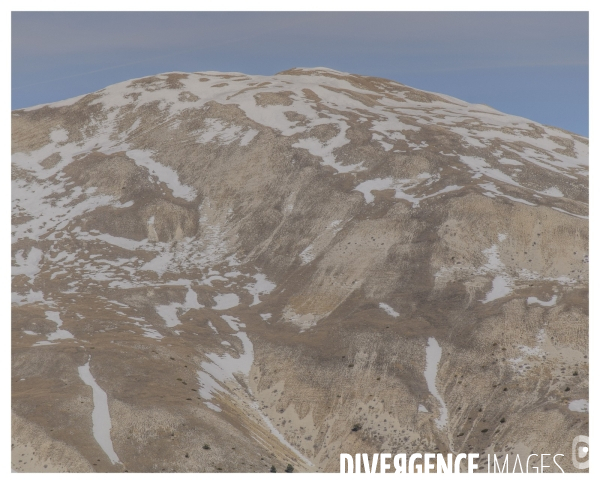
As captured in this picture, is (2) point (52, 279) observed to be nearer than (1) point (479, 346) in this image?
No

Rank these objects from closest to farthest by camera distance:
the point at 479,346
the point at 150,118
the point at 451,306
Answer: the point at 479,346 < the point at 451,306 < the point at 150,118

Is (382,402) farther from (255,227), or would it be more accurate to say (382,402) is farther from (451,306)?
(255,227)

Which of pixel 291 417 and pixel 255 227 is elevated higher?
pixel 255 227

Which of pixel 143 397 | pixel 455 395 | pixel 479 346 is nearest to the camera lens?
pixel 143 397

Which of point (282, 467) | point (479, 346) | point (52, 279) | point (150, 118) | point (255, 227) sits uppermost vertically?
point (150, 118)

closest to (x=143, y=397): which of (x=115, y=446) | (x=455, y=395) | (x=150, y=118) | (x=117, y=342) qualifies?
(x=115, y=446)

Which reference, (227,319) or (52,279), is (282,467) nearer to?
(227,319)
